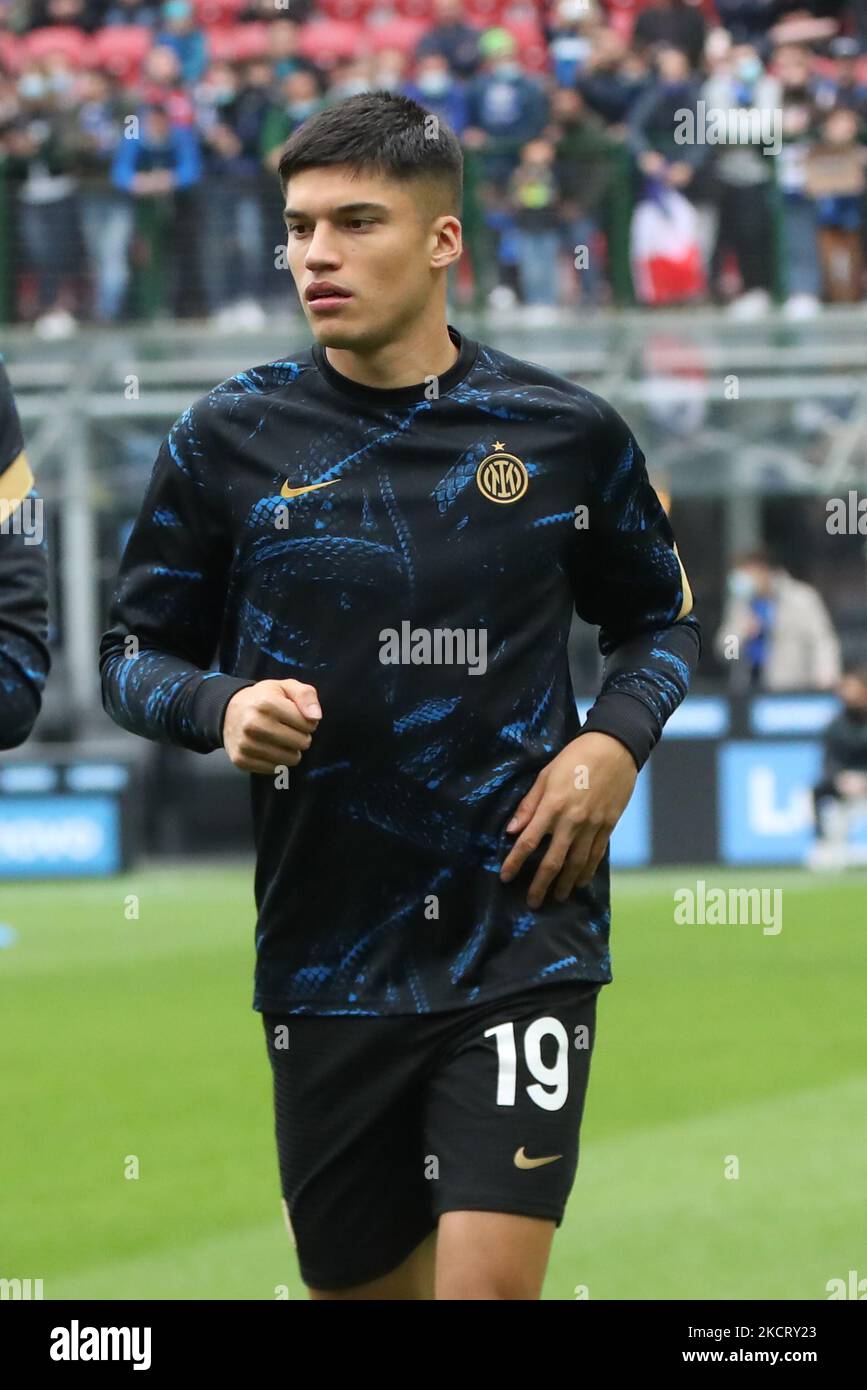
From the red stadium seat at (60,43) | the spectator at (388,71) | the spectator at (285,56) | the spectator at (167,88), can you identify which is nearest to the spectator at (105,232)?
the spectator at (167,88)

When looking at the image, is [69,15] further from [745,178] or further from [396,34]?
[745,178]

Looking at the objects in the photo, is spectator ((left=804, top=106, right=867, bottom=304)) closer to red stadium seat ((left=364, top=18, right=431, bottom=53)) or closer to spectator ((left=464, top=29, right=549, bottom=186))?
spectator ((left=464, top=29, right=549, bottom=186))

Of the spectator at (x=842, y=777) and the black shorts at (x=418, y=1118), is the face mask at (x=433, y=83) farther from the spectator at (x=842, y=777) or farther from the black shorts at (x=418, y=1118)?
the black shorts at (x=418, y=1118)

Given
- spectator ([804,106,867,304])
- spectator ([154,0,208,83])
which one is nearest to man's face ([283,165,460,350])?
spectator ([804,106,867,304])

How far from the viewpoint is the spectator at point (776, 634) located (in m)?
18.1

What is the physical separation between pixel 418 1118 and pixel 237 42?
18528 millimetres

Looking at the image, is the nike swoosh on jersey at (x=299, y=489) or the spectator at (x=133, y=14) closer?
the nike swoosh on jersey at (x=299, y=489)

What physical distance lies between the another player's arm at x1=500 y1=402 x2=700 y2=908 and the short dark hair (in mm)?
508

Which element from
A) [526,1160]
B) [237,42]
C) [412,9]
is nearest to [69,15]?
[237,42]

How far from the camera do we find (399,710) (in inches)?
157

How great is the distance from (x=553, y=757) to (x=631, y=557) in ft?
1.40

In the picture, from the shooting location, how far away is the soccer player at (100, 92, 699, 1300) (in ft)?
13.0

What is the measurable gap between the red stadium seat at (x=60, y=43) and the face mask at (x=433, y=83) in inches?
147
